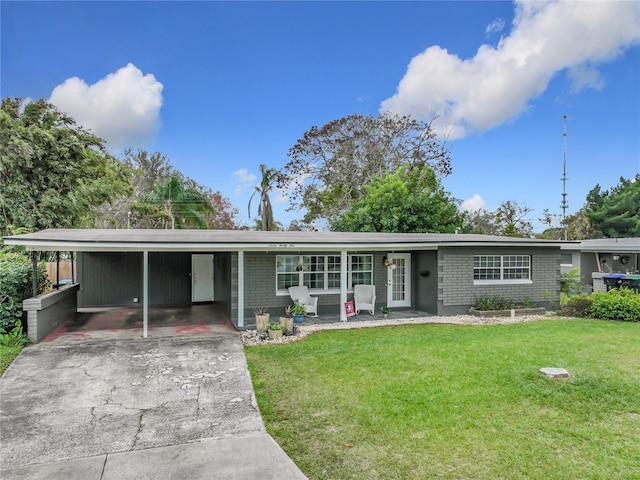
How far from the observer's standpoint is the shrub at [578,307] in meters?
11.6

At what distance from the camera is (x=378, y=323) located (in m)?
10.4

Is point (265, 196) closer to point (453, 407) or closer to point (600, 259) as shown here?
point (600, 259)

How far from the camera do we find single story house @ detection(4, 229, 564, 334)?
10469 mm

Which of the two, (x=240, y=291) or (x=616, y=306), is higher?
(x=240, y=291)

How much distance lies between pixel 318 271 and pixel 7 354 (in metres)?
7.29

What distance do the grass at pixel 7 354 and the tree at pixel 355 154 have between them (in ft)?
69.8

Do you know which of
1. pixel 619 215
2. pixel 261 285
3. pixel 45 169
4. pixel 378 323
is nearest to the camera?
pixel 378 323

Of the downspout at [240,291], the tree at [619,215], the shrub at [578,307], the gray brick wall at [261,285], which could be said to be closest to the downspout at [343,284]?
the gray brick wall at [261,285]

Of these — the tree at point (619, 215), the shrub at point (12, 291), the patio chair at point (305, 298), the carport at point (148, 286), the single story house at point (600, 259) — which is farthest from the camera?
the tree at point (619, 215)

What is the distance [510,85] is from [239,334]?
1608 cm

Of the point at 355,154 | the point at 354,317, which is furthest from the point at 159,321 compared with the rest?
the point at 355,154

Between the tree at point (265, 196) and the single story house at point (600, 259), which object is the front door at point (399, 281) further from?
the tree at point (265, 196)

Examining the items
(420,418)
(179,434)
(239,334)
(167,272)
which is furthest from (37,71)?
(420,418)

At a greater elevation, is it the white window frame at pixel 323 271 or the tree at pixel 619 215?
the tree at pixel 619 215
